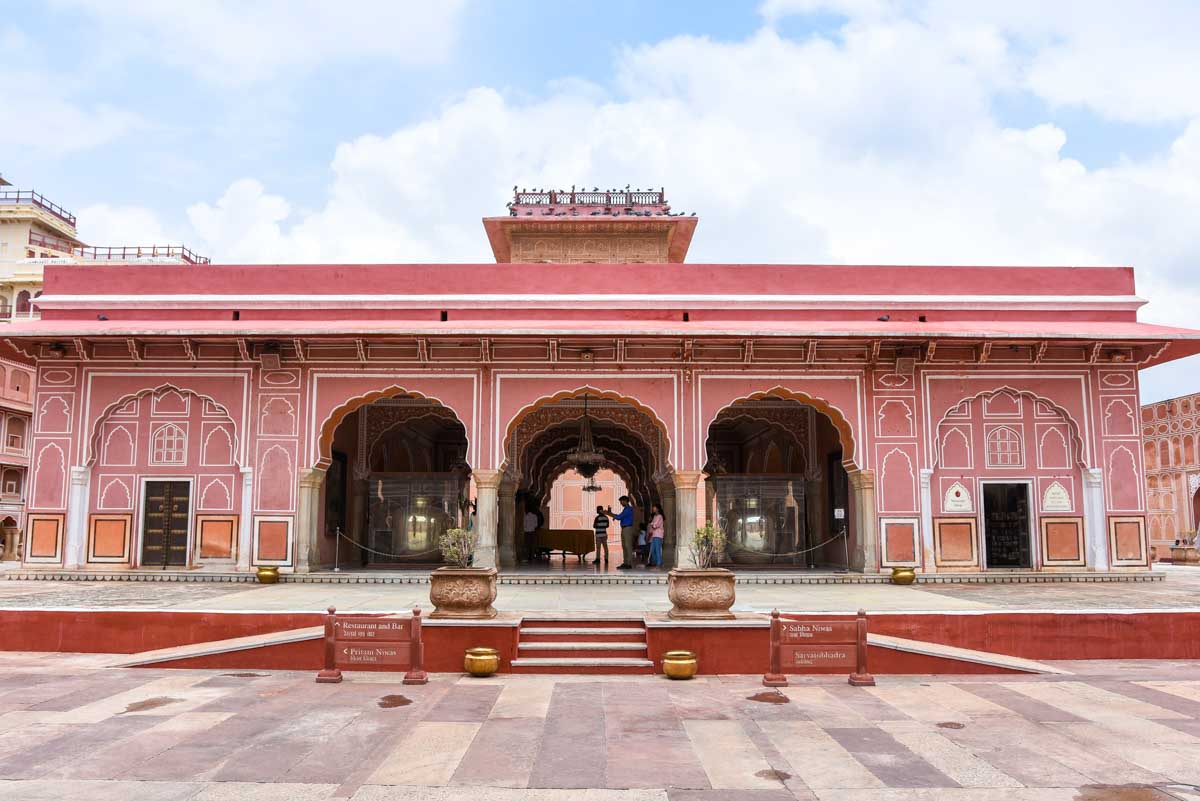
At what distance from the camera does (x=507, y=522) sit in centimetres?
1791

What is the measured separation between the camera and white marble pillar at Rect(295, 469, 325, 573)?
1446cm

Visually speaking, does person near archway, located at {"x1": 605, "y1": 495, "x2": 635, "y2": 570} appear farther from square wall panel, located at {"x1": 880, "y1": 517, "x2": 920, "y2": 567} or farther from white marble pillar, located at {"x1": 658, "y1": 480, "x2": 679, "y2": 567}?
square wall panel, located at {"x1": 880, "y1": 517, "x2": 920, "y2": 567}

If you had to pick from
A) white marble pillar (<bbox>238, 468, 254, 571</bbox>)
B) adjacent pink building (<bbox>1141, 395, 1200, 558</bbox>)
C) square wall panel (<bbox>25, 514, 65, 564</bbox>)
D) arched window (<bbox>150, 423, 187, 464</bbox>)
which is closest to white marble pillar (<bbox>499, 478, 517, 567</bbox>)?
white marble pillar (<bbox>238, 468, 254, 571</bbox>)

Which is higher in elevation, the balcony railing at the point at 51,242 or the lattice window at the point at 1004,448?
the balcony railing at the point at 51,242

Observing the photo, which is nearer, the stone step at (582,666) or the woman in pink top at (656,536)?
the stone step at (582,666)

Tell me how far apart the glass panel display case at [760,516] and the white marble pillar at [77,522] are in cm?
1032

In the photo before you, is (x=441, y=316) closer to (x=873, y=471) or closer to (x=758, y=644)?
(x=873, y=471)

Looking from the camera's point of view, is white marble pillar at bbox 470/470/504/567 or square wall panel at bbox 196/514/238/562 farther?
square wall panel at bbox 196/514/238/562

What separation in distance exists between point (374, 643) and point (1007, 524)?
11052 millimetres

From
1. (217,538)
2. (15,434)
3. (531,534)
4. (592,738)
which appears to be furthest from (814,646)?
(15,434)

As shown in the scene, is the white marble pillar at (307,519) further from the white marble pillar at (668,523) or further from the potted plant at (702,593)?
the potted plant at (702,593)

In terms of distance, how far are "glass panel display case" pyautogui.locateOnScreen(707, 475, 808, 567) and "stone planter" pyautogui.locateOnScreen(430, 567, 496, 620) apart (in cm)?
915

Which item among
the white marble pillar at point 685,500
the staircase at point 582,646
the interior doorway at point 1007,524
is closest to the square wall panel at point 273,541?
the white marble pillar at point 685,500

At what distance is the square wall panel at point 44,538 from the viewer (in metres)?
14.6
